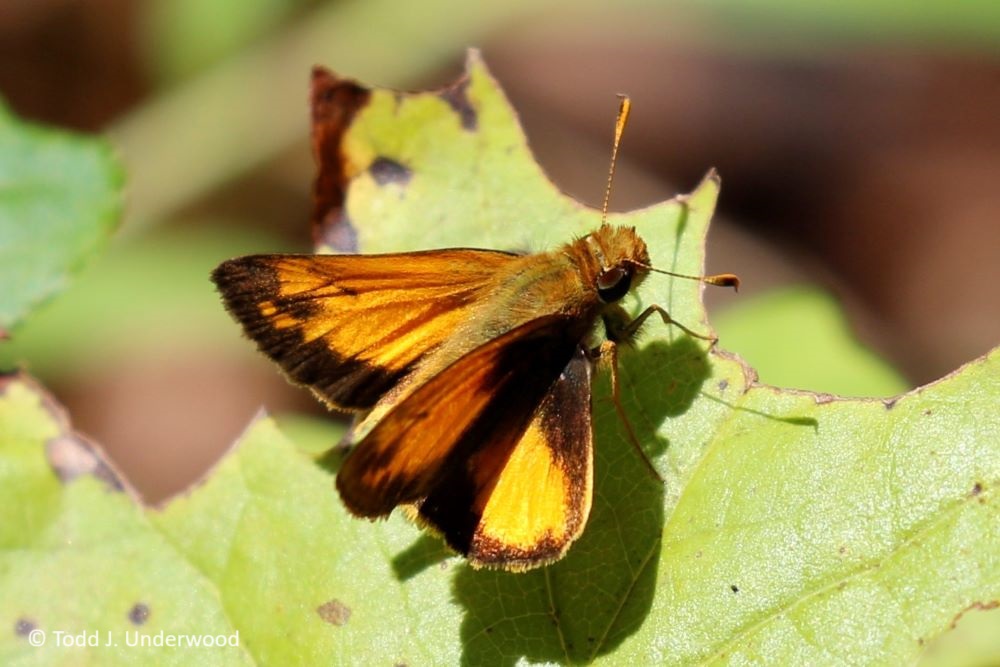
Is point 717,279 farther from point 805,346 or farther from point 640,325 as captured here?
point 805,346

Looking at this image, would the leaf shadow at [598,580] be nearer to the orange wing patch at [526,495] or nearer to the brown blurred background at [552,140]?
the orange wing patch at [526,495]

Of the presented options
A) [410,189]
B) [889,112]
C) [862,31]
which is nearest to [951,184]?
[889,112]

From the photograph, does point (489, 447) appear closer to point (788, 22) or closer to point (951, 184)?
point (788, 22)

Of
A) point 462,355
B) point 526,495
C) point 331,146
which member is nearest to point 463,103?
point 331,146

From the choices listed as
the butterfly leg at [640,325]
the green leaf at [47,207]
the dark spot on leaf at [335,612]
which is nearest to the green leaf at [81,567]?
the dark spot on leaf at [335,612]

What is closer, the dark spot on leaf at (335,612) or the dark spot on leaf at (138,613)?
the dark spot on leaf at (335,612)

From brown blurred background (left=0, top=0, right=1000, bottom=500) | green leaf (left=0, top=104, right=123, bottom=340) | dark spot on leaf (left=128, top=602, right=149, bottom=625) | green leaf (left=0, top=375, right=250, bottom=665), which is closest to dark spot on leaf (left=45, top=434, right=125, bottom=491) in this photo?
green leaf (left=0, top=375, right=250, bottom=665)

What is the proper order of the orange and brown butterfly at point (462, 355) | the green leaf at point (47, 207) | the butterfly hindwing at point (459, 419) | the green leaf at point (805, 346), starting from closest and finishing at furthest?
the butterfly hindwing at point (459, 419)
the orange and brown butterfly at point (462, 355)
the green leaf at point (47, 207)
the green leaf at point (805, 346)
